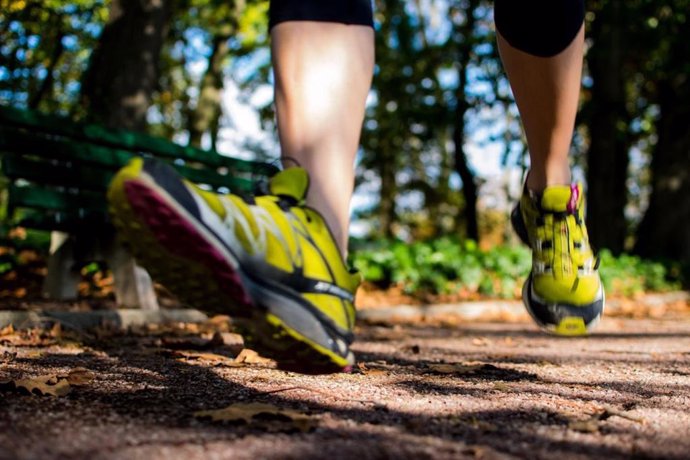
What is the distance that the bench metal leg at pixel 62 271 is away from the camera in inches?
172

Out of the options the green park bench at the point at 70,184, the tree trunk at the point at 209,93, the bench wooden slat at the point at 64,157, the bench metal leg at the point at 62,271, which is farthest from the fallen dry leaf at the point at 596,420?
the tree trunk at the point at 209,93

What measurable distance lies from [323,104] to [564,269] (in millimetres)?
778

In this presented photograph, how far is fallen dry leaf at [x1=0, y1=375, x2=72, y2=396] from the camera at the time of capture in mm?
1660

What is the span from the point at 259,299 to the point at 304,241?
0.72 feet

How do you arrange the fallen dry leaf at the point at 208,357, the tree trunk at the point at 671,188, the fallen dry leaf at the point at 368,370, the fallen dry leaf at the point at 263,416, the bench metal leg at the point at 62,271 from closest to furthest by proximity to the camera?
the fallen dry leaf at the point at 263,416 → the fallen dry leaf at the point at 368,370 → the fallen dry leaf at the point at 208,357 → the bench metal leg at the point at 62,271 → the tree trunk at the point at 671,188

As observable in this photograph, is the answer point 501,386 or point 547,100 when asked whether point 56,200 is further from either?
point 547,100

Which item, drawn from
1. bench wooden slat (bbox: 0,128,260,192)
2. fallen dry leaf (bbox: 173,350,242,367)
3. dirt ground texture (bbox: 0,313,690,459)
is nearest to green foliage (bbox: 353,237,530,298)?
bench wooden slat (bbox: 0,128,260,192)

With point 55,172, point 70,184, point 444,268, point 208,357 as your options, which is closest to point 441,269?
point 444,268

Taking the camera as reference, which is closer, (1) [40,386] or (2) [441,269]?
(1) [40,386]

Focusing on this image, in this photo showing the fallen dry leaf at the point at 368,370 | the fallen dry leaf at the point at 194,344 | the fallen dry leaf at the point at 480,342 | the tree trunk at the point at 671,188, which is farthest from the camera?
the tree trunk at the point at 671,188

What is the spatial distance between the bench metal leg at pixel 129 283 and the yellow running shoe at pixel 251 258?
9.00ft

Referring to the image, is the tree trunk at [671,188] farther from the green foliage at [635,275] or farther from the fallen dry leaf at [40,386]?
the fallen dry leaf at [40,386]

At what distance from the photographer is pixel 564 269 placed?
1941 millimetres

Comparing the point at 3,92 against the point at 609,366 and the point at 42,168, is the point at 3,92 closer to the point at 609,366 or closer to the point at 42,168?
the point at 42,168
